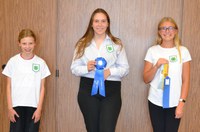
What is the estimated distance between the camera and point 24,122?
2.45 meters

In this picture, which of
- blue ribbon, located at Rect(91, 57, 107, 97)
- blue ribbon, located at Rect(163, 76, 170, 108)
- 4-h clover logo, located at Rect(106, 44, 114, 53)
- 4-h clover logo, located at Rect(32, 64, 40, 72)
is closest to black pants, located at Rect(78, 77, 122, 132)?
blue ribbon, located at Rect(91, 57, 107, 97)

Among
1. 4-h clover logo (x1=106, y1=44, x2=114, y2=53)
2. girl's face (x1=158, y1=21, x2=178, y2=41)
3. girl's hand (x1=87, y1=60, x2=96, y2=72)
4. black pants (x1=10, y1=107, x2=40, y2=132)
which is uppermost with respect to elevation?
girl's face (x1=158, y1=21, x2=178, y2=41)

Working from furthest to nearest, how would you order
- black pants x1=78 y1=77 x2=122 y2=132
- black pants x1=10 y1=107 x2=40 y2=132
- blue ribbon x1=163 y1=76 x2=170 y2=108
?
black pants x1=10 y1=107 x2=40 y2=132 < blue ribbon x1=163 y1=76 x2=170 y2=108 < black pants x1=78 y1=77 x2=122 y2=132

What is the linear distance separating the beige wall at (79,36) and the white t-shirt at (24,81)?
0.44m

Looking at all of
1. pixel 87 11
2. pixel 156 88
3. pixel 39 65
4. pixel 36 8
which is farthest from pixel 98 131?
pixel 36 8

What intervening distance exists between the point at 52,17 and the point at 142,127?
58.1 inches

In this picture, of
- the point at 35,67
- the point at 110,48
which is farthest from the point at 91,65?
the point at 35,67

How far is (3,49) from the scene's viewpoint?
2932mm

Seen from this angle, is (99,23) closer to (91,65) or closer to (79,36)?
(91,65)

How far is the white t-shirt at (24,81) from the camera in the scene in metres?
2.42

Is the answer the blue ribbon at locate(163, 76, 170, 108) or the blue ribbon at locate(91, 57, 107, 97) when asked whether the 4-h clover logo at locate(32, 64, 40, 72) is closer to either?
the blue ribbon at locate(91, 57, 107, 97)

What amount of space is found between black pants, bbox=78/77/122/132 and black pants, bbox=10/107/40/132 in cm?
52

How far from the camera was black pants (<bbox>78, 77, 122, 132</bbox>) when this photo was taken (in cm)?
215

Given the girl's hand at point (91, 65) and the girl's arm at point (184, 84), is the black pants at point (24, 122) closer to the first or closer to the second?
the girl's hand at point (91, 65)
